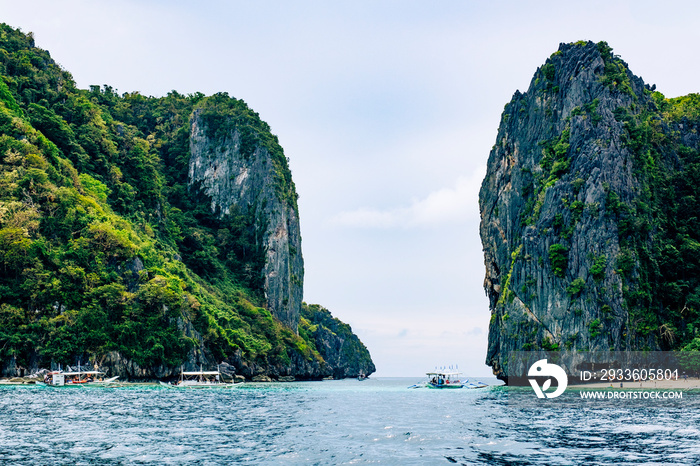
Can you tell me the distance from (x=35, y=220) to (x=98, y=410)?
5003 cm

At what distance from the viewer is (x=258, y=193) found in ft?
489

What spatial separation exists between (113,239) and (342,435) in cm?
6639

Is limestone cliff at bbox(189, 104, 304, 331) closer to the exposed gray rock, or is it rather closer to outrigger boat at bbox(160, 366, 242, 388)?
outrigger boat at bbox(160, 366, 242, 388)

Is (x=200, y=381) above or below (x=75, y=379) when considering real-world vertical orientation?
below

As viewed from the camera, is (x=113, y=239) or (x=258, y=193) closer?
(x=113, y=239)

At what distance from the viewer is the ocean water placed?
20.0 meters

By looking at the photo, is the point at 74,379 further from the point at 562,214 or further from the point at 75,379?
the point at 562,214

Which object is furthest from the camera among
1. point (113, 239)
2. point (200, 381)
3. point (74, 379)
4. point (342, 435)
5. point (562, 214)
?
point (562, 214)

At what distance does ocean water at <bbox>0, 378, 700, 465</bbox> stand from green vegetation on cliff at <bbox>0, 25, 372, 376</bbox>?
36150 millimetres

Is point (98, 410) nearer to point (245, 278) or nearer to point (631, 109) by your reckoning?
point (631, 109)

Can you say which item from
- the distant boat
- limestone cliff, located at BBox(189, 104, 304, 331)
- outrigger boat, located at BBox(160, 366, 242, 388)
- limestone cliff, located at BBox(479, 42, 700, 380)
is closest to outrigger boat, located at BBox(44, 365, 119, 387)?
the distant boat

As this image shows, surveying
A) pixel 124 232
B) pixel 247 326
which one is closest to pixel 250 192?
pixel 247 326

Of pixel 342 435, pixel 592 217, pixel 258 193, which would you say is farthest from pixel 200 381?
pixel 258 193

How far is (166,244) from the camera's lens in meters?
121
